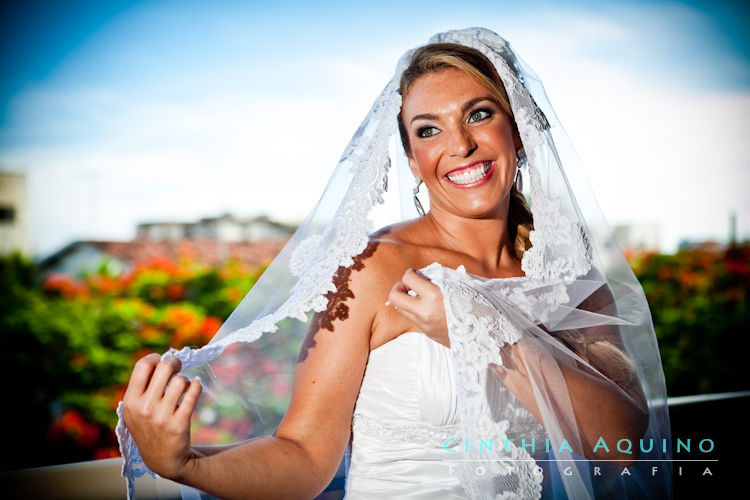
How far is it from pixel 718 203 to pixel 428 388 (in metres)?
5.20

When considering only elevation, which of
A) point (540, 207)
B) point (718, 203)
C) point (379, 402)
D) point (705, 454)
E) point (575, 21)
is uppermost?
point (575, 21)

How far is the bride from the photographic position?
118cm

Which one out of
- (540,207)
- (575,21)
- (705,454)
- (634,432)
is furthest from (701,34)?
(634,432)

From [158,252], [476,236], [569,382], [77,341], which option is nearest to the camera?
[569,382]

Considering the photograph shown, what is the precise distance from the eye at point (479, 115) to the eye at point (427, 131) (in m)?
0.11

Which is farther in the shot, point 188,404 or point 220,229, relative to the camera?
point 220,229

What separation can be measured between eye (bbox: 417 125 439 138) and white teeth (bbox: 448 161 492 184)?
0.51 ft

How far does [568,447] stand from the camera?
4.25ft

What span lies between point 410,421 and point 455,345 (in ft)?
1.46

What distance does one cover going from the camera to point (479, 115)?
66.2 inches

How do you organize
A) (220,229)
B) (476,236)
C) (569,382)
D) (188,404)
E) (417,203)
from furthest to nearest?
(220,229)
(417,203)
(476,236)
(569,382)
(188,404)

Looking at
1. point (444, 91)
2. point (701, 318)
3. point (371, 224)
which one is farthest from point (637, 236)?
point (371, 224)

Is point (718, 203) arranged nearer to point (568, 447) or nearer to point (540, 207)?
point (540, 207)

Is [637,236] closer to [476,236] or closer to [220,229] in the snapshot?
[476,236]
